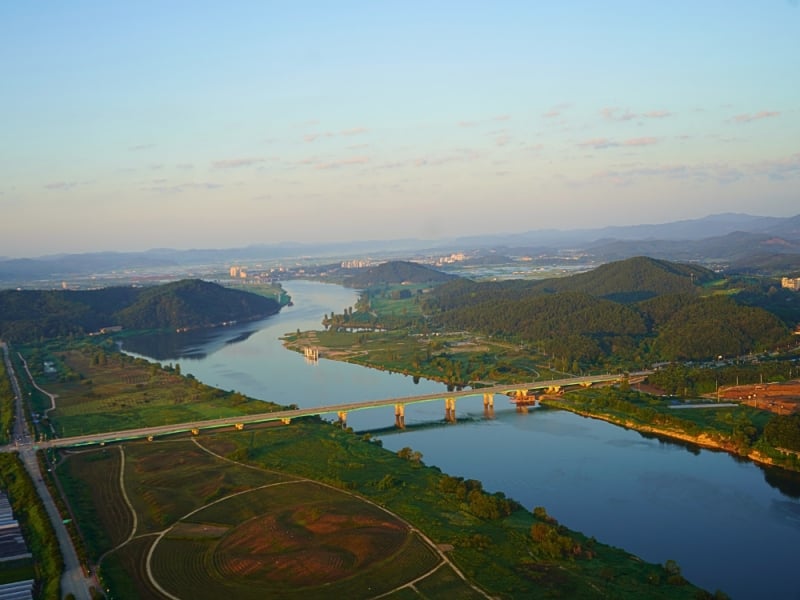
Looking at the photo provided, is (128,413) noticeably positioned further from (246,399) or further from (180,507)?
(180,507)

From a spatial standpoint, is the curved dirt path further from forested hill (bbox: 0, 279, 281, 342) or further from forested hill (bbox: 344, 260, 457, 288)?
forested hill (bbox: 344, 260, 457, 288)

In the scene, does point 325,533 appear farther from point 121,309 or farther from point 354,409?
point 121,309

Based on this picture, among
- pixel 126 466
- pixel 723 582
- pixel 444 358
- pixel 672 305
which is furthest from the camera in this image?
pixel 672 305

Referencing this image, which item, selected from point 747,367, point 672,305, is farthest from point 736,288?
point 747,367

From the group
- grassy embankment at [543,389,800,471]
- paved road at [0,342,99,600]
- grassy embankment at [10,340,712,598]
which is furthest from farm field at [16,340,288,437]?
grassy embankment at [543,389,800,471]

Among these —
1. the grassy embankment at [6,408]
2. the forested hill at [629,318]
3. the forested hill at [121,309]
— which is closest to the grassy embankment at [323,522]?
the grassy embankment at [6,408]
